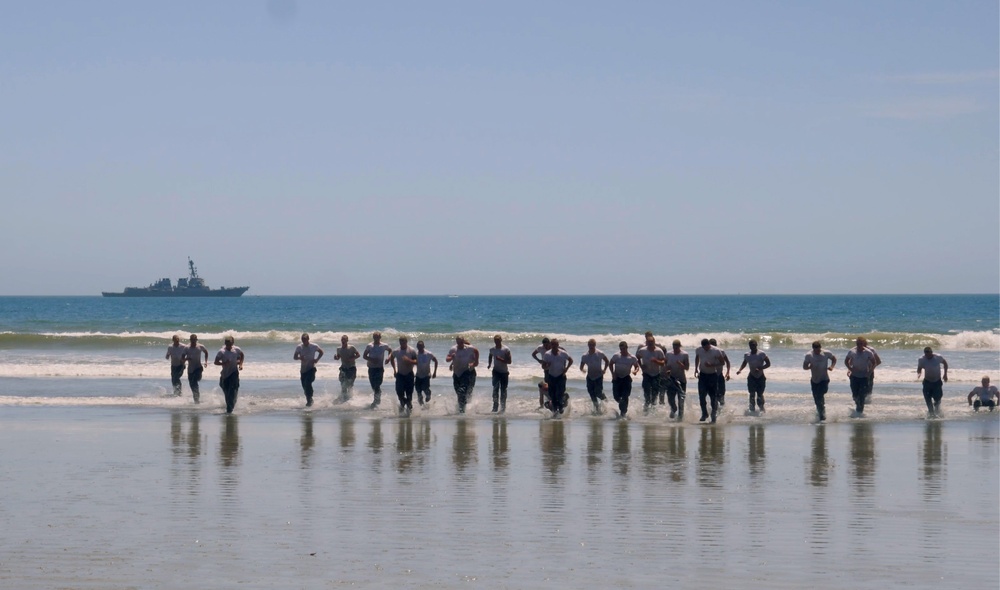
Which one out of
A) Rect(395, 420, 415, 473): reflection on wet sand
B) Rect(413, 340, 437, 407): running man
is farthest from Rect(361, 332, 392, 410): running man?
Rect(395, 420, 415, 473): reflection on wet sand

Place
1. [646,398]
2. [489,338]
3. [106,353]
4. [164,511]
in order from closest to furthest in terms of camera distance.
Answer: [164,511]
[646,398]
[106,353]
[489,338]

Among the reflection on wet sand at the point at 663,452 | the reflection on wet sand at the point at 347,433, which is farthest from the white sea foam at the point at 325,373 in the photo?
the reflection on wet sand at the point at 663,452

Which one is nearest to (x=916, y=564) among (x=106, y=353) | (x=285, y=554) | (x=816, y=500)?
(x=816, y=500)

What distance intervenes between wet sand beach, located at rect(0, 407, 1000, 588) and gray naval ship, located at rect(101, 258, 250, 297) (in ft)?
477

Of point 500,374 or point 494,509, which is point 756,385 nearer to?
point 500,374

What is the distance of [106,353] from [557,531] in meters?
34.6

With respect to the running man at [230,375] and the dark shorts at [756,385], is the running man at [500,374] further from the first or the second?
the running man at [230,375]

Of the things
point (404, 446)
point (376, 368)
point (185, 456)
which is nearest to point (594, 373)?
point (376, 368)

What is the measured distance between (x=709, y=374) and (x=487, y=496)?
860 centimetres

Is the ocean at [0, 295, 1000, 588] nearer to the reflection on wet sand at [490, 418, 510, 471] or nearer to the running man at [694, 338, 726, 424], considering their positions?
the reflection on wet sand at [490, 418, 510, 471]

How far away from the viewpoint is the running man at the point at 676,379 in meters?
19.5

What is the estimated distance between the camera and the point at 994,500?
11.4m

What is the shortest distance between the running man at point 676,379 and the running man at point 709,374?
1.21 ft

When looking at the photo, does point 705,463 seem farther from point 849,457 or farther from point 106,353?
point 106,353
